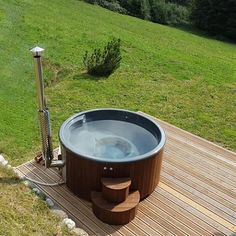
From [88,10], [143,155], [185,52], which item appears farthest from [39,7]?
[143,155]

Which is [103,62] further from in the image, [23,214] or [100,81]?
[23,214]

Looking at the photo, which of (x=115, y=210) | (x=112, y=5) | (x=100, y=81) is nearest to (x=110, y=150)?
(x=115, y=210)

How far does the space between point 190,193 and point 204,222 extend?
0.57 metres

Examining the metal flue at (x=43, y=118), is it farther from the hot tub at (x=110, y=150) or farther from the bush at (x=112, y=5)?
the bush at (x=112, y=5)

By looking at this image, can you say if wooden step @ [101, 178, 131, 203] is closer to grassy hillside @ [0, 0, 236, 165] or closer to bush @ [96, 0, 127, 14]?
grassy hillside @ [0, 0, 236, 165]

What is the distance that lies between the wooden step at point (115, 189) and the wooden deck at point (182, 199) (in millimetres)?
333

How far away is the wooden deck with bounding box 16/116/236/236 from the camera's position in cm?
472

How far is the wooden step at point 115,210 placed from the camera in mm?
4625

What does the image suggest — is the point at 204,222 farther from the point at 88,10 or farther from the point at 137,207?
the point at 88,10

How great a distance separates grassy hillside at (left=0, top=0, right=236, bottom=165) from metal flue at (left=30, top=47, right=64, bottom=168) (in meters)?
0.72

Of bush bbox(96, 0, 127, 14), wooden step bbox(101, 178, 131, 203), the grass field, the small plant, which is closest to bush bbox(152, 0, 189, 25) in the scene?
bush bbox(96, 0, 127, 14)

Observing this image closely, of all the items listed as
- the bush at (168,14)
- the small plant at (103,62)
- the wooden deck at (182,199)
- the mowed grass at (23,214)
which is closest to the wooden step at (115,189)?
the wooden deck at (182,199)

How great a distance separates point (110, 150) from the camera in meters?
5.40

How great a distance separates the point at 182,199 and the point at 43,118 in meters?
2.18
